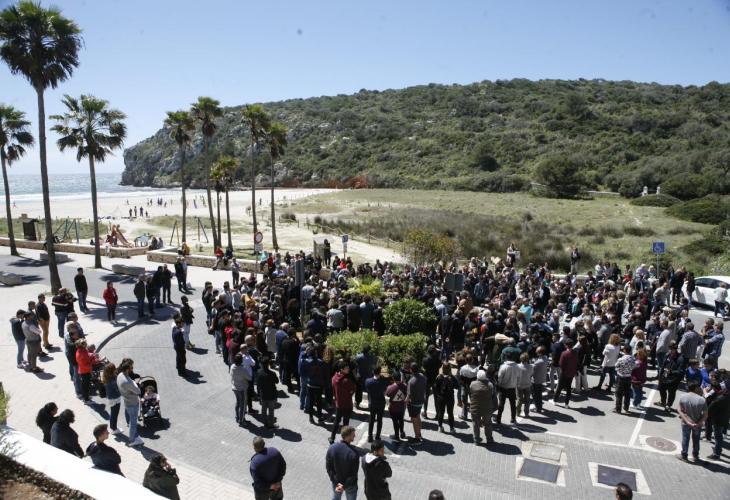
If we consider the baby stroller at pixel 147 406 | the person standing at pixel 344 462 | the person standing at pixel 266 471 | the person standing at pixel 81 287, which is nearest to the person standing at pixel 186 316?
the baby stroller at pixel 147 406

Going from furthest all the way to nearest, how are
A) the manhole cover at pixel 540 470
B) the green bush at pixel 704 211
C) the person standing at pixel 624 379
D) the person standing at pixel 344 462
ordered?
the green bush at pixel 704 211
the person standing at pixel 624 379
the manhole cover at pixel 540 470
the person standing at pixel 344 462

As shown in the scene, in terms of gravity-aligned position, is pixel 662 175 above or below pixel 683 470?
above

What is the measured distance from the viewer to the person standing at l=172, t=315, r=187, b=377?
12.0 metres

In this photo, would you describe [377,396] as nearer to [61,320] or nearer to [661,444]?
[661,444]

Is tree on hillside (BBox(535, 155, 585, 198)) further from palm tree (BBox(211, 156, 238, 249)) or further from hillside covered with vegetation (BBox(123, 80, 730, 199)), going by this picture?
palm tree (BBox(211, 156, 238, 249))

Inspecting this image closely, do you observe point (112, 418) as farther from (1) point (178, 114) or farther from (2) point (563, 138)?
(2) point (563, 138)

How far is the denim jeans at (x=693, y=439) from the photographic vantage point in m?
8.88

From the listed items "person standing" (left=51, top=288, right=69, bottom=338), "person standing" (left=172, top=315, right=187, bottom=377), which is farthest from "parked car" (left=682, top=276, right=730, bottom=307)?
"person standing" (left=51, top=288, right=69, bottom=338)

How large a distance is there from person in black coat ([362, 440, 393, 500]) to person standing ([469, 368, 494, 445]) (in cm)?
327

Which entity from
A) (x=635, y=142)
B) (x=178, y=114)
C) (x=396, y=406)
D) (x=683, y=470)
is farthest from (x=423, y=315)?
(x=635, y=142)

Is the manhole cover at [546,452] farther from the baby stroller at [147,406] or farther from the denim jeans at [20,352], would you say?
the denim jeans at [20,352]

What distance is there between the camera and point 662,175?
59.3 m

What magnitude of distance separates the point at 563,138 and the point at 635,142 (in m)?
12.8

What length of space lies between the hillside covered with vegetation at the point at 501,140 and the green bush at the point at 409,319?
4887cm
